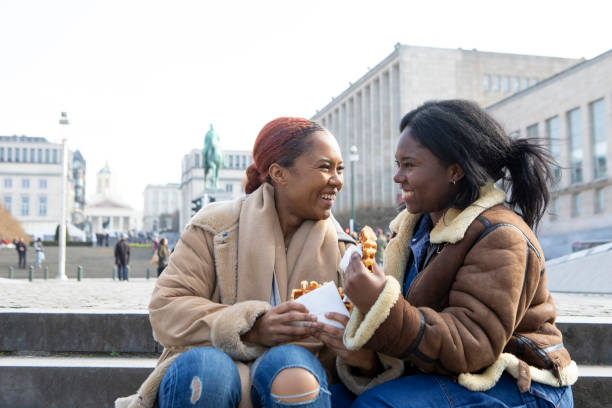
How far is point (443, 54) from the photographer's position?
51.8 meters

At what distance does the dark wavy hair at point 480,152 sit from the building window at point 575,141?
1383 inches

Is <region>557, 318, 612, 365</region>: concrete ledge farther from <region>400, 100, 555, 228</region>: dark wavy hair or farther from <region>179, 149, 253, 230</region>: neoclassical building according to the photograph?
<region>179, 149, 253, 230</region>: neoclassical building

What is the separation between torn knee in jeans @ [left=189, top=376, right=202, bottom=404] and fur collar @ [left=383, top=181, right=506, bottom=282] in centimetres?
95

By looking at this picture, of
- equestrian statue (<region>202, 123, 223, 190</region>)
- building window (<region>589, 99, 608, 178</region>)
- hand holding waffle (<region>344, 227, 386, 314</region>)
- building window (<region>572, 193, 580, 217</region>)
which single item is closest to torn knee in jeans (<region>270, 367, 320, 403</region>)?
hand holding waffle (<region>344, 227, 386, 314</region>)

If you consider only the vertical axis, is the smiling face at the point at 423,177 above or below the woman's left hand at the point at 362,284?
above

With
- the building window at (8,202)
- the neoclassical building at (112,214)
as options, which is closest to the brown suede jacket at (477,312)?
the building window at (8,202)

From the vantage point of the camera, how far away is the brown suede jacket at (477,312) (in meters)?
1.87

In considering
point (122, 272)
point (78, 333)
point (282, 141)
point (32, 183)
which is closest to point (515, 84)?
point (122, 272)

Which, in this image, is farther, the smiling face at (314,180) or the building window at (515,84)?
the building window at (515,84)

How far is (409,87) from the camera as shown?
166 ft

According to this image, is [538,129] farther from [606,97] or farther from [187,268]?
[187,268]

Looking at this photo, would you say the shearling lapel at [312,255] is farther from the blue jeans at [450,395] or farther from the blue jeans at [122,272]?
the blue jeans at [122,272]

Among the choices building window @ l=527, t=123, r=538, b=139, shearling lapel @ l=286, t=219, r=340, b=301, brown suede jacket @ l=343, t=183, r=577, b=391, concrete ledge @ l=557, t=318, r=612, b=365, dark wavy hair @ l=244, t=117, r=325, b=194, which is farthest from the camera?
building window @ l=527, t=123, r=538, b=139

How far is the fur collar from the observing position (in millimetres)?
2068
